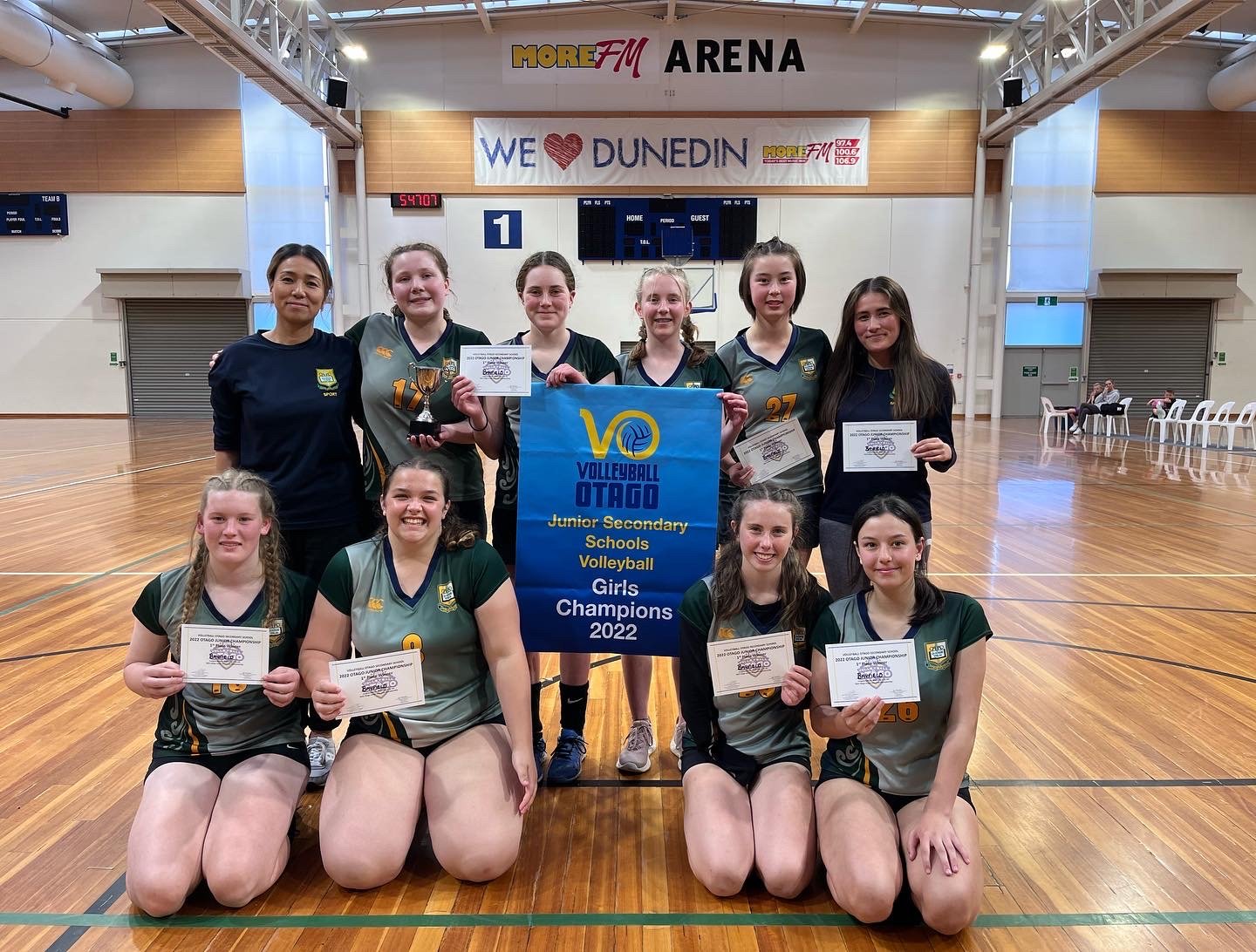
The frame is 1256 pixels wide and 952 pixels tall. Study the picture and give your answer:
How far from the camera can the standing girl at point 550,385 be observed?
2.54 meters

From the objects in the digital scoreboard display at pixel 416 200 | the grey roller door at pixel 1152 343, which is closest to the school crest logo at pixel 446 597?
the digital scoreboard display at pixel 416 200

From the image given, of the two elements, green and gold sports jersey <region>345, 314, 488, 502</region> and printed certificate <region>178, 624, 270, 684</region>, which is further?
green and gold sports jersey <region>345, 314, 488, 502</region>

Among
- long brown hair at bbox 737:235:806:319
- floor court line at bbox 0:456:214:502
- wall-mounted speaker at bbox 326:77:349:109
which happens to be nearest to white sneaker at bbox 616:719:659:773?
long brown hair at bbox 737:235:806:319

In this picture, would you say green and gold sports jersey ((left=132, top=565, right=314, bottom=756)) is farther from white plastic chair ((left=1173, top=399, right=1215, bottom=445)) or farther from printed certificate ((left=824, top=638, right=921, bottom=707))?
white plastic chair ((left=1173, top=399, right=1215, bottom=445))

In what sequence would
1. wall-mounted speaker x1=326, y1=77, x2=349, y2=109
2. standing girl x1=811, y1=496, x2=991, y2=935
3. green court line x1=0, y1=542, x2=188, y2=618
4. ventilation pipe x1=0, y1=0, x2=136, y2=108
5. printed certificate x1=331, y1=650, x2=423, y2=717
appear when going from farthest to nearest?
wall-mounted speaker x1=326, y1=77, x2=349, y2=109 → ventilation pipe x1=0, y1=0, x2=136, y2=108 → green court line x1=0, y1=542, x2=188, y2=618 → printed certificate x1=331, y1=650, x2=423, y2=717 → standing girl x1=811, y1=496, x2=991, y2=935

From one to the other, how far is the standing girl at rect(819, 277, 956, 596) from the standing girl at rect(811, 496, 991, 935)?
313 millimetres

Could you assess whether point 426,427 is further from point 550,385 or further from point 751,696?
point 751,696

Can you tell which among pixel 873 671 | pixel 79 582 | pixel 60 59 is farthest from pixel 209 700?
pixel 60 59

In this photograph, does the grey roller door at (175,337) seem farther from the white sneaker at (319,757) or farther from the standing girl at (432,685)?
the standing girl at (432,685)

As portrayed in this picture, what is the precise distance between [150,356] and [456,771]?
20.1m

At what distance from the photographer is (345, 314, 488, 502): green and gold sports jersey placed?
256 cm

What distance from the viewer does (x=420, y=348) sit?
8.54ft

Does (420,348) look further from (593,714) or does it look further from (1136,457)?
Answer: (1136,457)

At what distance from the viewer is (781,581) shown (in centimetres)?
228
